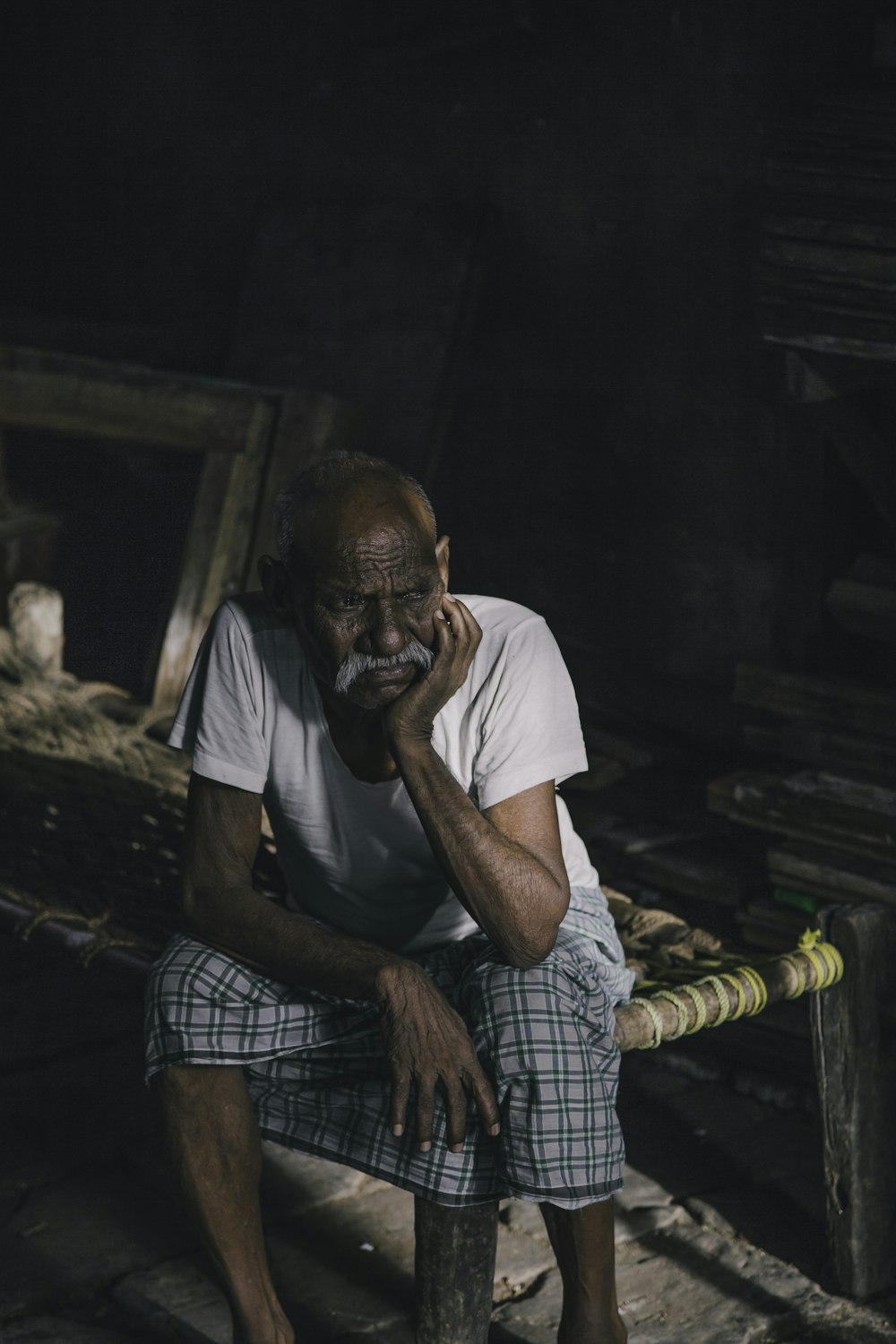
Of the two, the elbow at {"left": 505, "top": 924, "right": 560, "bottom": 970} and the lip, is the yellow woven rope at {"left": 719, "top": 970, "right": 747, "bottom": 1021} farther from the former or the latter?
the lip

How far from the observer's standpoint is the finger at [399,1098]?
2240 millimetres

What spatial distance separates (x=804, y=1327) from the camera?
2748mm

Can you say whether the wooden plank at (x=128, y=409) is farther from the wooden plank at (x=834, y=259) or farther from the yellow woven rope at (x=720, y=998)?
the yellow woven rope at (x=720, y=998)

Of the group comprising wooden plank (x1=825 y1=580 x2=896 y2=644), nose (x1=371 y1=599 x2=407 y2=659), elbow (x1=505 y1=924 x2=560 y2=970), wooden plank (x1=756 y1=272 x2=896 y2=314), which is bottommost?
elbow (x1=505 y1=924 x2=560 y2=970)

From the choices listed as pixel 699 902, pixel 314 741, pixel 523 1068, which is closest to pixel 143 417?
pixel 699 902

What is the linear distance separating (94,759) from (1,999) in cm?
69

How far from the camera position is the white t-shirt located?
8.18ft

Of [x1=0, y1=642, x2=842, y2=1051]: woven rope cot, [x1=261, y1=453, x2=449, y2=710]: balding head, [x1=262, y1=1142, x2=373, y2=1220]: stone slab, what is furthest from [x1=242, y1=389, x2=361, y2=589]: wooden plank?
[x1=261, y1=453, x2=449, y2=710]: balding head

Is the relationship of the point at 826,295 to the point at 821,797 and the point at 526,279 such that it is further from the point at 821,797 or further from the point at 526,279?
the point at 526,279

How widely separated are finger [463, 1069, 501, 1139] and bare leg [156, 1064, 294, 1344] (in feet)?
1.39

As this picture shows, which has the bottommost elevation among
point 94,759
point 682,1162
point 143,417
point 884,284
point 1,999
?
point 1,999

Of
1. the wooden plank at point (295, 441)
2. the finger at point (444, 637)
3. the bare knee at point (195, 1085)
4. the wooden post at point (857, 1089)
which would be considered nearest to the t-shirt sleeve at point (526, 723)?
the finger at point (444, 637)

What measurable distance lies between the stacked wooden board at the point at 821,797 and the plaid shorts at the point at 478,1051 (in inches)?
42.6

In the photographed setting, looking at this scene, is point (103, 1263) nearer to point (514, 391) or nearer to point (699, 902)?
point (699, 902)
